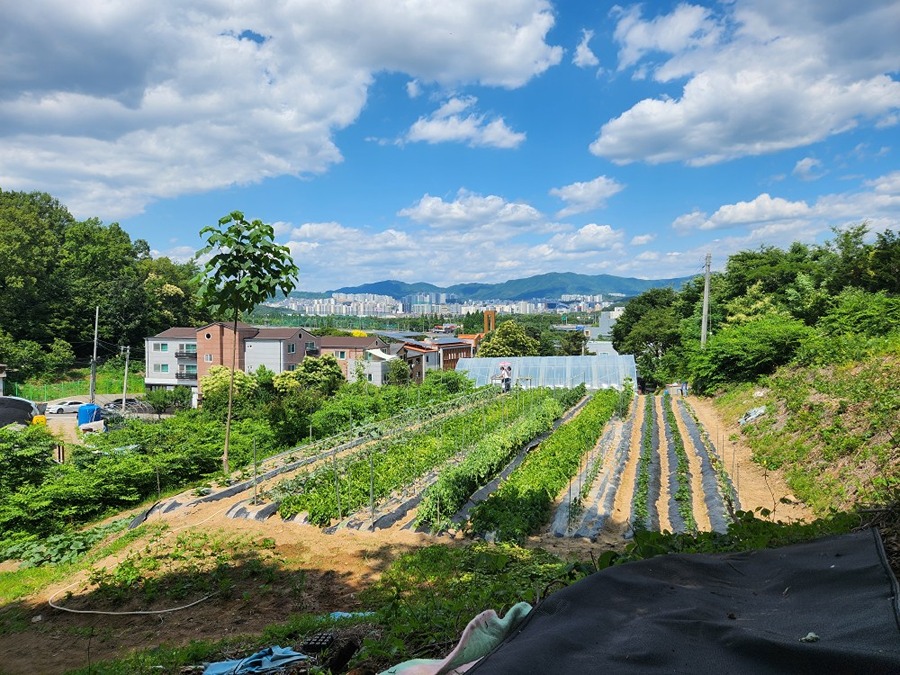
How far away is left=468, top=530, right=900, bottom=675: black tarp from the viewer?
5.88 feet

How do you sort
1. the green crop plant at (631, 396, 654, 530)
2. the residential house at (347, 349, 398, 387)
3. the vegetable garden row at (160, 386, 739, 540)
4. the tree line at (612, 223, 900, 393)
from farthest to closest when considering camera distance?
1. the residential house at (347, 349, 398, 387)
2. the tree line at (612, 223, 900, 393)
3. the green crop plant at (631, 396, 654, 530)
4. the vegetable garden row at (160, 386, 739, 540)

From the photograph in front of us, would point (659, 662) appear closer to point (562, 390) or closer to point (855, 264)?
point (562, 390)

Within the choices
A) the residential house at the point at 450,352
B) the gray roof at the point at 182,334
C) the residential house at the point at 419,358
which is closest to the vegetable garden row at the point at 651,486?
the residential house at the point at 419,358

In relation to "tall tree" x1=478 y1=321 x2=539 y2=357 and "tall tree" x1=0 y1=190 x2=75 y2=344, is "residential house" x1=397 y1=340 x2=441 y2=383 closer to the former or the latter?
"tall tree" x1=478 y1=321 x2=539 y2=357

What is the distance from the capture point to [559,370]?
2931cm

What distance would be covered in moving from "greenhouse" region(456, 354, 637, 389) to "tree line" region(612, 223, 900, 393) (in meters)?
3.12

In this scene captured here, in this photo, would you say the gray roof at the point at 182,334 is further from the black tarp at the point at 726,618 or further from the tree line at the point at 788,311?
the black tarp at the point at 726,618

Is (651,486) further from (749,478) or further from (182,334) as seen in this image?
(182,334)

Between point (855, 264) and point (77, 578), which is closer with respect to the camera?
point (77, 578)

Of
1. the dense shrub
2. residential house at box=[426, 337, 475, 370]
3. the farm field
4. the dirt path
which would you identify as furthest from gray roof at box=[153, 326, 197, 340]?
the dirt path

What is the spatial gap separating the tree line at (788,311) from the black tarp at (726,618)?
1324 centimetres

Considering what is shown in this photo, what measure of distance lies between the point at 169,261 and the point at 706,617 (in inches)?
2242

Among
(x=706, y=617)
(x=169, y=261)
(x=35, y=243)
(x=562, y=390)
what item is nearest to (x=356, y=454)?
(x=706, y=617)

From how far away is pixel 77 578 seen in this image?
6.69 metres
